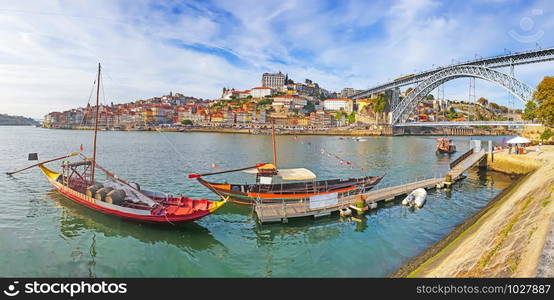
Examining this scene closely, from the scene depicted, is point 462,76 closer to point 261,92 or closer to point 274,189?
point 274,189

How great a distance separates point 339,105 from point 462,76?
A: 274 feet

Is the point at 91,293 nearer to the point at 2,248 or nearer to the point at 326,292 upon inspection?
the point at 326,292

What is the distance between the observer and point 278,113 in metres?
126

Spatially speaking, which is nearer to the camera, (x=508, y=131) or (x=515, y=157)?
(x=515, y=157)

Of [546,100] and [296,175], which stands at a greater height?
[546,100]

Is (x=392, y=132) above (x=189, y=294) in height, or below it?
above

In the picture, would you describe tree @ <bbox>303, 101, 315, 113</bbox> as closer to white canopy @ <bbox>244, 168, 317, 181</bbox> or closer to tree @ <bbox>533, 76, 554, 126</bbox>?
tree @ <bbox>533, 76, 554, 126</bbox>

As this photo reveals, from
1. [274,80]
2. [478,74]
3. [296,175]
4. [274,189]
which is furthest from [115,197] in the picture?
[274,80]

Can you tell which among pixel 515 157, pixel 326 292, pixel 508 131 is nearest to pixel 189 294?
pixel 326 292

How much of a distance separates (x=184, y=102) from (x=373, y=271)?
7861 inches

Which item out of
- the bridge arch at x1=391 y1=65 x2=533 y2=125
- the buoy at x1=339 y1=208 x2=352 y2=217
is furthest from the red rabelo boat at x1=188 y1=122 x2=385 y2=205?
the bridge arch at x1=391 y1=65 x2=533 y2=125

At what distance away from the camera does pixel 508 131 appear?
412 ft

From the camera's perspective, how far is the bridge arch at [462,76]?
4138cm

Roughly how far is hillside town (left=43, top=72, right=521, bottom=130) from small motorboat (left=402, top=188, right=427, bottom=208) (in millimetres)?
91720
